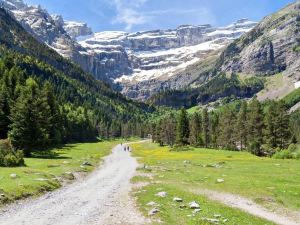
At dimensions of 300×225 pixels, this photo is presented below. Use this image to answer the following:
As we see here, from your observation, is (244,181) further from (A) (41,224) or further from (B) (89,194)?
(A) (41,224)

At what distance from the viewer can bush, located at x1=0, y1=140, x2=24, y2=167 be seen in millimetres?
50753

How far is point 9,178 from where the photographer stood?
3778 cm

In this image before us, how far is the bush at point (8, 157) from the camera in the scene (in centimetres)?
5075

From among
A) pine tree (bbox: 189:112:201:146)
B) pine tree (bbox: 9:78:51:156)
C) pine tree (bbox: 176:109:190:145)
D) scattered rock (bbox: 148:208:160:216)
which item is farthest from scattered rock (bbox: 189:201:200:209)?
pine tree (bbox: 189:112:201:146)

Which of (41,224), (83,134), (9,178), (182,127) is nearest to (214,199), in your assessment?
(41,224)

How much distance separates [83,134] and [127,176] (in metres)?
150

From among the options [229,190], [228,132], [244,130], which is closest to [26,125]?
[229,190]

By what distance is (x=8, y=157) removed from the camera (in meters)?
51.2

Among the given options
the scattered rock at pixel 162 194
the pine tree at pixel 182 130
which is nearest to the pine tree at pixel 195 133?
the pine tree at pixel 182 130

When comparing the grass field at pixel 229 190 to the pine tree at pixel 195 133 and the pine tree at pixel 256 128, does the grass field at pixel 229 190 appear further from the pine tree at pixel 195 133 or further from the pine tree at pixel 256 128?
the pine tree at pixel 195 133

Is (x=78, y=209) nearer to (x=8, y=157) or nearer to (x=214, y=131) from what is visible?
(x=8, y=157)

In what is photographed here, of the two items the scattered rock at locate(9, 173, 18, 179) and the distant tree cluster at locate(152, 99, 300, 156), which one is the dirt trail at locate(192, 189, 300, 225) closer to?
the scattered rock at locate(9, 173, 18, 179)

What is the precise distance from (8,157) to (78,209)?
25886mm

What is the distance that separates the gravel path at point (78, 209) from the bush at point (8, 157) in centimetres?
1441
